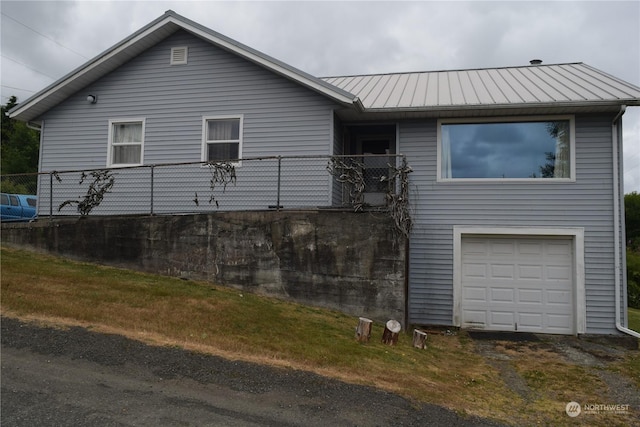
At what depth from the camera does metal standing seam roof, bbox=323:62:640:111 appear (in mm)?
9375

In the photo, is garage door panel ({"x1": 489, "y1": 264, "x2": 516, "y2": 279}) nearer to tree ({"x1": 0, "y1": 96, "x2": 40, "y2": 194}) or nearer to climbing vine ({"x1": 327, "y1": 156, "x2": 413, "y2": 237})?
climbing vine ({"x1": 327, "y1": 156, "x2": 413, "y2": 237})

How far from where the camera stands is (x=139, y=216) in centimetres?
991

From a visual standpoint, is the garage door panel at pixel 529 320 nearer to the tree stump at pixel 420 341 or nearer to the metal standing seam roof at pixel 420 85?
the tree stump at pixel 420 341

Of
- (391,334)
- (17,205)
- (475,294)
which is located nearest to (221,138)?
(391,334)

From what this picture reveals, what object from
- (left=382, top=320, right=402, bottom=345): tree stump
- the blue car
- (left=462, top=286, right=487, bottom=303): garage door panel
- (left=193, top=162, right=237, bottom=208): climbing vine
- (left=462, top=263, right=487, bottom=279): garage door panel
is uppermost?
(left=193, top=162, right=237, bottom=208): climbing vine

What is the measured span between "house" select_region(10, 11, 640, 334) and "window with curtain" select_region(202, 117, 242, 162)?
3 cm

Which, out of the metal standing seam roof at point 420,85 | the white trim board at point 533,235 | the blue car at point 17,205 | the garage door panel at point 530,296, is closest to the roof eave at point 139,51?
the metal standing seam roof at point 420,85

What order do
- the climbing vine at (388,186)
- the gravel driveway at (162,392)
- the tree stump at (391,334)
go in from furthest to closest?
1. the climbing vine at (388,186)
2. the tree stump at (391,334)
3. the gravel driveway at (162,392)

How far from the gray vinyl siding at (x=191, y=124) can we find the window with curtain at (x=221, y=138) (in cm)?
19

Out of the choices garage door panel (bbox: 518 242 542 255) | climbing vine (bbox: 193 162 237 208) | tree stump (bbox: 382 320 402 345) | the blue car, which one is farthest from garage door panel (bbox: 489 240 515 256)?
the blue car

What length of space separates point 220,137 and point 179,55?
100.0 inches

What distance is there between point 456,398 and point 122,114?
35.6ft

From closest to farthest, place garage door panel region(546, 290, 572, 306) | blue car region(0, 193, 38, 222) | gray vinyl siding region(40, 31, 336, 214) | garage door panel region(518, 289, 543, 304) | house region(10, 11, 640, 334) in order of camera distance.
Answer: house region(10, 11, 640, 334), garage door panel region(546, 290, 572, 306), garage door panel region(518, 289, 543, 304), gray vinyl siding region(40, 31, 336, 214), blue car region(0, 193, 38, 222)

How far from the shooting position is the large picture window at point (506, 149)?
984 cm
